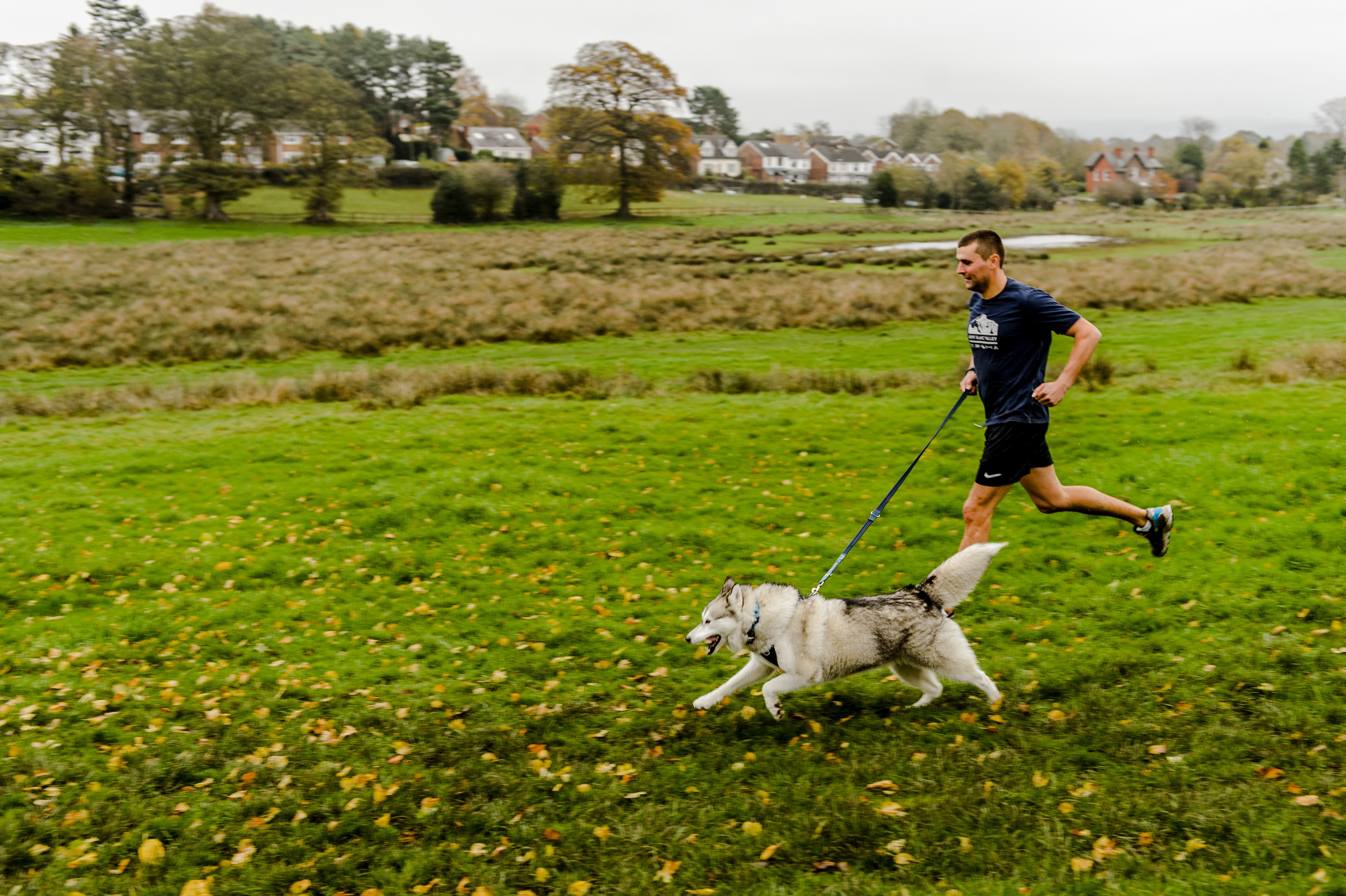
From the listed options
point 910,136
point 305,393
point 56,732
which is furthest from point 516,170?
point 910,136

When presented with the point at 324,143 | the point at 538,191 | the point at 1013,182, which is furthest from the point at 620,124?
the point at 1013,182

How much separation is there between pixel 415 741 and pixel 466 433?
10.0 m

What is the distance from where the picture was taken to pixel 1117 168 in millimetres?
137375

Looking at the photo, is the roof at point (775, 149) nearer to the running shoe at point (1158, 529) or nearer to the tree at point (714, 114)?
the tree at point (714, 114)

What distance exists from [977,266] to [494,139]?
431ft

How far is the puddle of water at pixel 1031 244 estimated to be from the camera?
174ft

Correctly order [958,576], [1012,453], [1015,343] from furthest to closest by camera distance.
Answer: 1. [1012,453]
2. [1015,343]
3. [958,576]

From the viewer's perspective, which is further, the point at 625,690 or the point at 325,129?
the point at 325,129

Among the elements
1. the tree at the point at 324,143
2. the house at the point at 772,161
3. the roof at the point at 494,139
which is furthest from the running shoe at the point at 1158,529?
the house at the point at 772,161

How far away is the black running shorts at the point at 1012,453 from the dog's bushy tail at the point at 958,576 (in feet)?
4.32

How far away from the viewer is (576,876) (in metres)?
Answer: 5.27

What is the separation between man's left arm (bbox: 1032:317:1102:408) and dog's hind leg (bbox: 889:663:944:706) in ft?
7.61

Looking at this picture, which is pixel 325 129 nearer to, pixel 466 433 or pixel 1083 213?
pixel 466 433

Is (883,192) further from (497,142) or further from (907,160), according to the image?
(907,160)
